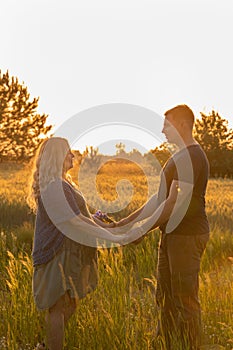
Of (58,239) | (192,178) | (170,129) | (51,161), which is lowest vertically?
(58,239)

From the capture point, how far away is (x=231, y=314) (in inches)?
169

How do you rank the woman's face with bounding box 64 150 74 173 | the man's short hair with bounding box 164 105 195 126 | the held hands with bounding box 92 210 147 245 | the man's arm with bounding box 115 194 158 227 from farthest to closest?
the man's arm with bounding box 115 194 158 227, the held hands with bounding box 92 210 147 245, the man's short hair with bounding box 164 105 195 126, the woman's face with bounding box 64 150 74 173

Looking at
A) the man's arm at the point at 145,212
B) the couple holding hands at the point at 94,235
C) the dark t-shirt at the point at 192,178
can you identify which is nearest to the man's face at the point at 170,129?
the couple holding hands at the point at 94,235

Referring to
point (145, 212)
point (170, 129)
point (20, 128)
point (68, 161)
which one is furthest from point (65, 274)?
point (20, 128)

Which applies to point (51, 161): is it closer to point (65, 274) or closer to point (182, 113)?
point (65, 274)

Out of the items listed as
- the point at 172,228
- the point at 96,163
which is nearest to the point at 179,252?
the point at 172,228

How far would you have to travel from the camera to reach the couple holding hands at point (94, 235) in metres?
3.59

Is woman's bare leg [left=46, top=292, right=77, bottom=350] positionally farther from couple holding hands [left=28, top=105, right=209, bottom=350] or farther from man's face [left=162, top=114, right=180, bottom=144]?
man's face [left=162, top=114, right=180, bottom=144]

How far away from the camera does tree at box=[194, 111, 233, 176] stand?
45669 mm

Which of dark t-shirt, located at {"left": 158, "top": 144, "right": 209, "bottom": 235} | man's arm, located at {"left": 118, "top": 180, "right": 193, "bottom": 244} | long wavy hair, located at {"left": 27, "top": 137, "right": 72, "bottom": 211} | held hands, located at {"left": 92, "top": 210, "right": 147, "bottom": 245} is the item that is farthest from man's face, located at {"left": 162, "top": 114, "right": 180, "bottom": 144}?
long wavy hair, located at {"left": 27, "top": 137, "right": 72, "bottom": 211}

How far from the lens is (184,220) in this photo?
12.5ft

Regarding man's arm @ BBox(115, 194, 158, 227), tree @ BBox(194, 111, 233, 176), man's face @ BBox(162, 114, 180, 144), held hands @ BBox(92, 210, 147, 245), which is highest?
tree @ BBox(194, 111, 233, 176)

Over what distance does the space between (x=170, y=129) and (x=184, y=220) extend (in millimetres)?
648

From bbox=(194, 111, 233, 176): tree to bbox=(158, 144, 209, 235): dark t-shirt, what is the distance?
4180cm
